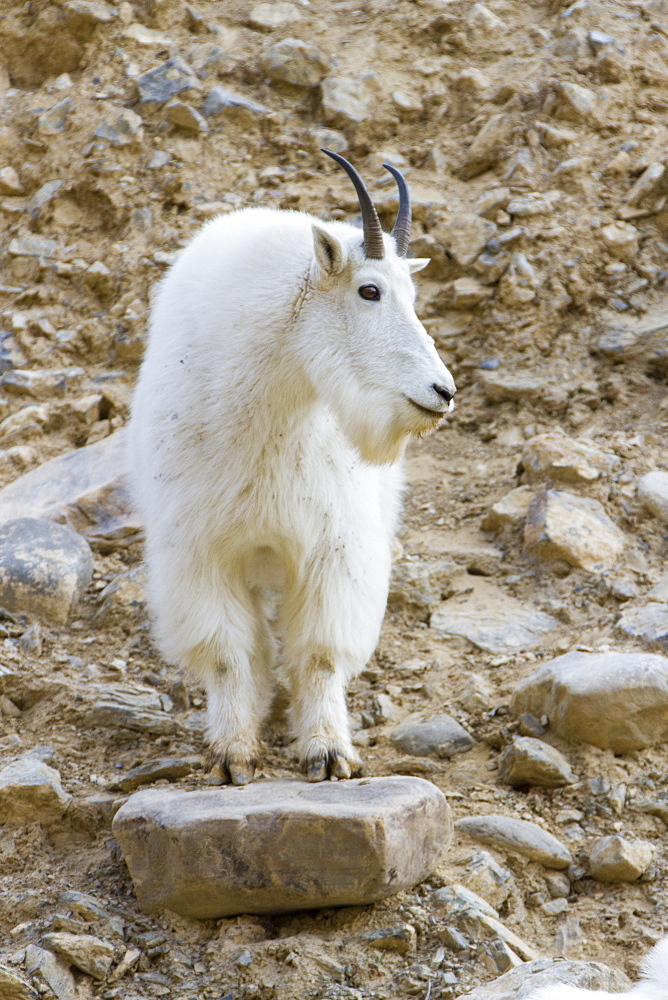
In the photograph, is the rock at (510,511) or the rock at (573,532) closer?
the rock at (573,532)

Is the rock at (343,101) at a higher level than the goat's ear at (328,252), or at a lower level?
lower

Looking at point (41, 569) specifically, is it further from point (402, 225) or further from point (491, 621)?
point (402, 225)

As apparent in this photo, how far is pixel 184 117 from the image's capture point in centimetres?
767

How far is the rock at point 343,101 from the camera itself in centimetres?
782

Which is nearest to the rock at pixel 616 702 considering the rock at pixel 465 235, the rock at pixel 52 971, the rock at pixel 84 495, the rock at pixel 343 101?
the rock at pixel 52 971

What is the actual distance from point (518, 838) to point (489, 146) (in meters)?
5.59

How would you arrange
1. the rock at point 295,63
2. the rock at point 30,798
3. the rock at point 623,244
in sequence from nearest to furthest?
the rock at point 30,798, the rock at point 623,244, the rock at point 295,63

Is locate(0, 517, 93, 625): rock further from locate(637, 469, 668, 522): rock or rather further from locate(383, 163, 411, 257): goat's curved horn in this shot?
locate(637, 469, 668, 522): rock

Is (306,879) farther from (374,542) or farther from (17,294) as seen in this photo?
(17,294)

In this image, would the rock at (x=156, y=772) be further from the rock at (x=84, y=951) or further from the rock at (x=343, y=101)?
the rock at (x=343, y=101)

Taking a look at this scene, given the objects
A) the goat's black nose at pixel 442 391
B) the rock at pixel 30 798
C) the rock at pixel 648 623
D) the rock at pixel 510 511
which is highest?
the goat's black nose at pixel 442 391

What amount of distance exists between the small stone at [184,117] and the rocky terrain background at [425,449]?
37mm

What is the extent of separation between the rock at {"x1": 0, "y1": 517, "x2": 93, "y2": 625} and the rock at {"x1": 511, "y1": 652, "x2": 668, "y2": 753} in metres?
2.39

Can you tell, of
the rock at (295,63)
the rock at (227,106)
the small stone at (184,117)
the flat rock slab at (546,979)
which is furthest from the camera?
the rock at (295,63)
